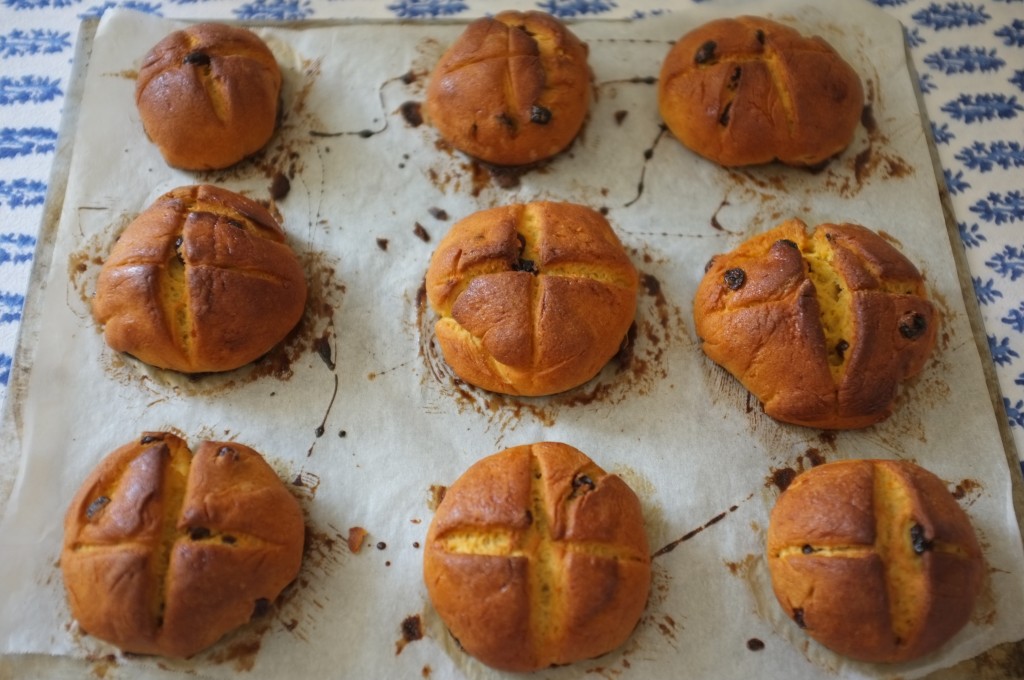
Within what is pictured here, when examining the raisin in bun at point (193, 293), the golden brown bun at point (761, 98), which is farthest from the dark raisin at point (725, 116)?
the raisin in bun at point (193, 293)

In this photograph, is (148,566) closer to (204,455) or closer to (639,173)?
(204,455)

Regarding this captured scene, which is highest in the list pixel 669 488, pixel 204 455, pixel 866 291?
pixel 866 291

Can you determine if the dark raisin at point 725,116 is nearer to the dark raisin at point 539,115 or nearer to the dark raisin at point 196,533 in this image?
the dark raisin at point 539,115

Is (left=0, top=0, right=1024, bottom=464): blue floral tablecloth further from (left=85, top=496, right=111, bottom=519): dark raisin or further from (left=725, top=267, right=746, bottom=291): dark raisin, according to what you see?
(left=725, top=267, right=746, bottom=291): dark raisin

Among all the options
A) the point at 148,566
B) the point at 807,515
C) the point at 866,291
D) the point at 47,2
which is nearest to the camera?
the point at 148,566

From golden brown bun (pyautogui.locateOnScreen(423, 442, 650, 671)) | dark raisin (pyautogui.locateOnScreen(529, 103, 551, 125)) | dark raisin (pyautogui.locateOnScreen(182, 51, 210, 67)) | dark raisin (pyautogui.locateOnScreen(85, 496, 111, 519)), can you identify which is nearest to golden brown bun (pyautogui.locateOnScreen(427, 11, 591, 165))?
dark raisin (pyautogui.locateOnScreen(529, 103, 551, 125))

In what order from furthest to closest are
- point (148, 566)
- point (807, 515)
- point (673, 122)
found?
point (673, 122) → point (807, 515) → point (148, 566)

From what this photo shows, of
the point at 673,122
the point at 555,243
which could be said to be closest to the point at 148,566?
the point at 555,243
